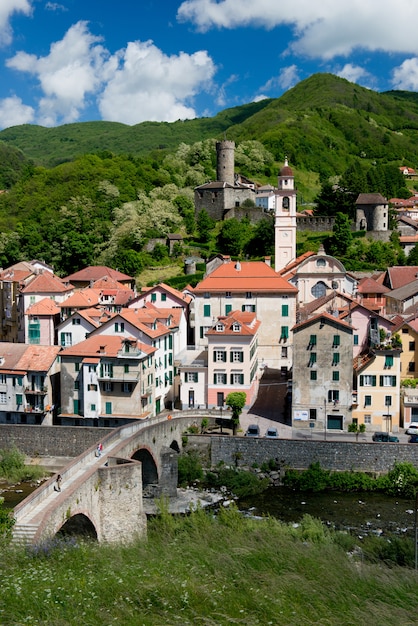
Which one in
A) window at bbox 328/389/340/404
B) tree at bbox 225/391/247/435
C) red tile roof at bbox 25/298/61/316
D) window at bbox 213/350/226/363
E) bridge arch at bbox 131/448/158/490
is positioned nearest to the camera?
bridge arch at bbox 131/448/158/490

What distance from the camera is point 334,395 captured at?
4316cm

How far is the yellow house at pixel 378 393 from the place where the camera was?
42.6m

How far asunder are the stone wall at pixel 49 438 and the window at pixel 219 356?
Result: 8920 mm

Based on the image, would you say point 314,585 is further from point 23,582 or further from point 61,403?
point 61,403

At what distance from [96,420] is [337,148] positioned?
374 ft

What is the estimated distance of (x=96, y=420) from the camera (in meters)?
44.7

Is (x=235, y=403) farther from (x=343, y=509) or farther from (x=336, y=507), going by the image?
(x=343, y=509)


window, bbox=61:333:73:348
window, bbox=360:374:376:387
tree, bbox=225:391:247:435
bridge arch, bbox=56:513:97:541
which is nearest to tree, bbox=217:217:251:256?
window, bbox=61:333:73:348

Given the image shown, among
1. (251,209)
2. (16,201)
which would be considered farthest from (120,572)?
(16,201)

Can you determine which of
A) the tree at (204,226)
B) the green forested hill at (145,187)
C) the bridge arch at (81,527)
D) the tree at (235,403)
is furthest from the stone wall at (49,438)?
the tree at (204,226)

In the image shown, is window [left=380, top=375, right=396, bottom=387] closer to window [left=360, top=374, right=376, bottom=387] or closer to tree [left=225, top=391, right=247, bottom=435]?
window [left=360, top=374, right=376, bottom=387]

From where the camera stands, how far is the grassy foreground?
14.7 meters

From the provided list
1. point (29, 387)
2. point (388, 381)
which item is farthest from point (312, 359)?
point (29, 387)

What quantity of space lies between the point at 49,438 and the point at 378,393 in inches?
815
